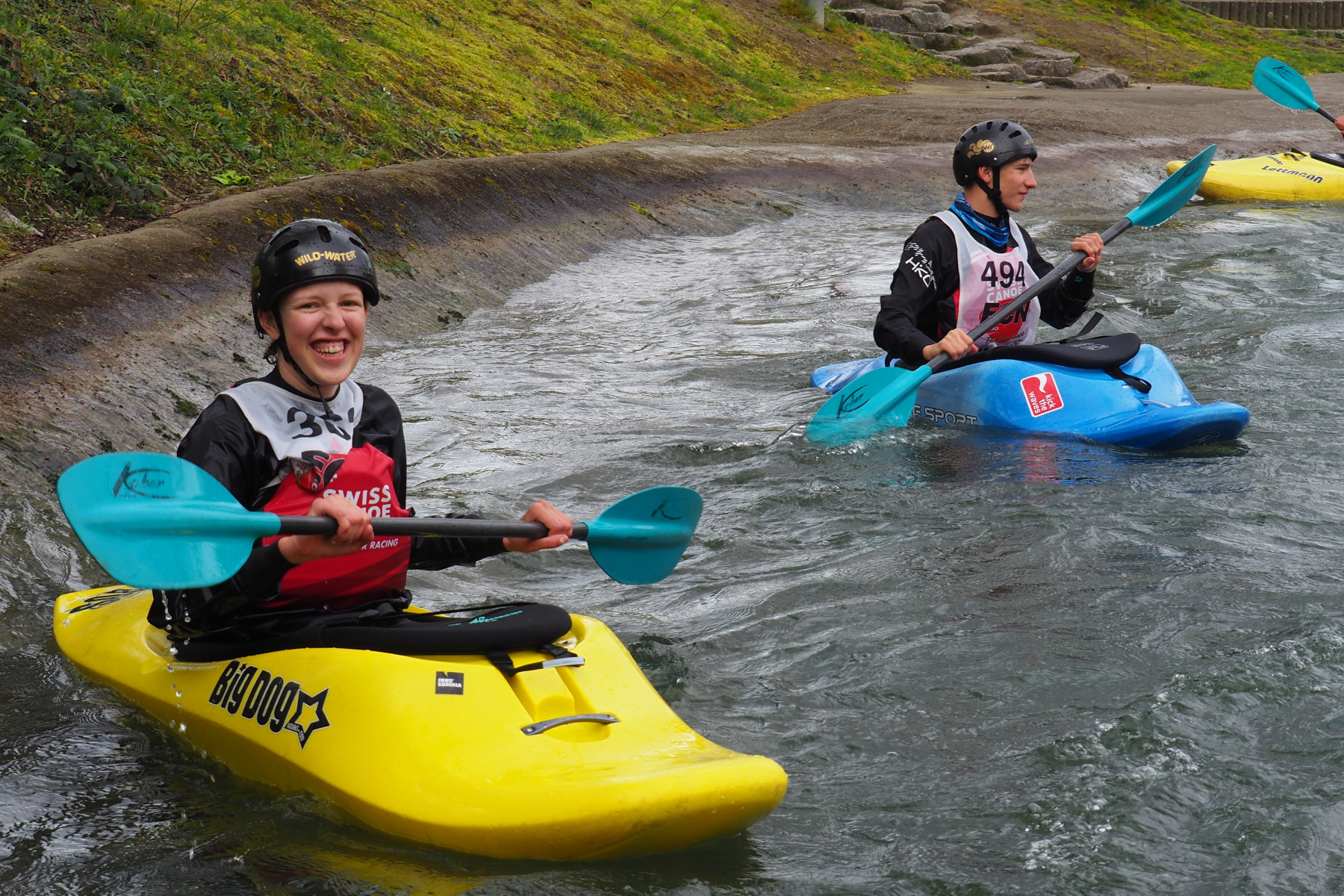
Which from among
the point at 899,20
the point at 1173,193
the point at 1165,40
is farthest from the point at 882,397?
the point at 1165,40

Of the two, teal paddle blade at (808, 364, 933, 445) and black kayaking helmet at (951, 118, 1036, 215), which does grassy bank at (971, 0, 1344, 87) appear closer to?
black kayaking helmet at (951, 118, 1036, 215)

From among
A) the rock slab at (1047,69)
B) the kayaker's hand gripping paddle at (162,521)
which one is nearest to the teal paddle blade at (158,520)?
the kayaker's hand gripping paddle at (162,521)

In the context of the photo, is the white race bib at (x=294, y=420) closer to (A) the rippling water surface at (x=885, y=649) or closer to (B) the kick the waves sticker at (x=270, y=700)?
(B) the kick the waves sticker at (x=270, y=700)

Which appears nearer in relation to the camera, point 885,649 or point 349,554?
point 349,554

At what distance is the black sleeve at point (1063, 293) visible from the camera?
575 centimetres

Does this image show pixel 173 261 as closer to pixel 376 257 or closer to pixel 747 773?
pixel 376 257

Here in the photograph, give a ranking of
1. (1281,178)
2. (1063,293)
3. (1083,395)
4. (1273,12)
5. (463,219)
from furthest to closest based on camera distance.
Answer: (1273,12) → (1281,178) → (463,219) → (1063,293) → (1083,395)

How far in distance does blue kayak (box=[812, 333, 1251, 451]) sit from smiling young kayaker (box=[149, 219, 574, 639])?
291cm

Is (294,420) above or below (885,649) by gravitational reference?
above

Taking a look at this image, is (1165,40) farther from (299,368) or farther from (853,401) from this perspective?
(299,368)

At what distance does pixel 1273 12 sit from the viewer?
28.5m

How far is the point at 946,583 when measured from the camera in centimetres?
402

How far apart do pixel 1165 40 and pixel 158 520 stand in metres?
25.6

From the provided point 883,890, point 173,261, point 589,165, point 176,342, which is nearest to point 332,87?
point 589,165
